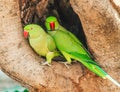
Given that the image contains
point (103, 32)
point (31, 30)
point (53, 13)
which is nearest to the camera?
point (103, 32)

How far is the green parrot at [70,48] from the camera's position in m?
1.81

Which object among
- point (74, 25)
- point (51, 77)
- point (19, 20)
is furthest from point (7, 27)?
point (74, 25)

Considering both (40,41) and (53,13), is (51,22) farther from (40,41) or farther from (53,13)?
(53,13)

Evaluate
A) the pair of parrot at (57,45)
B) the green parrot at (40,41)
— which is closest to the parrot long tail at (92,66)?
the pair of parrot at (57,45)

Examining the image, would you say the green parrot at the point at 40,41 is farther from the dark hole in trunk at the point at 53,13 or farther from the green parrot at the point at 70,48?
the dark hole in trunk at the point at 53,13

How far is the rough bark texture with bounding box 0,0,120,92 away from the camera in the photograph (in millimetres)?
1749

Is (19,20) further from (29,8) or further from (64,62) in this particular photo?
(64,62)

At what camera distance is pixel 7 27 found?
182 centimetres

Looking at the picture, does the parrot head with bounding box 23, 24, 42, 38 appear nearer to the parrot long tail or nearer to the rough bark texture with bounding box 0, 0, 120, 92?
the rough bark texture with bounding box 0, 0, 120, 92

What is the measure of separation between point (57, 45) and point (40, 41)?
0.09m

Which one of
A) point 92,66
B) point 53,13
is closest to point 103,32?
point 92,66

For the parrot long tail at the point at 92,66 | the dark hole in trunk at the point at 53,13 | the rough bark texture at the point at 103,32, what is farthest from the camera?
the dark hole in trunk at the point at 53,13

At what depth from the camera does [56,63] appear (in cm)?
192

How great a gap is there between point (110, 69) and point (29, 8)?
58cm
